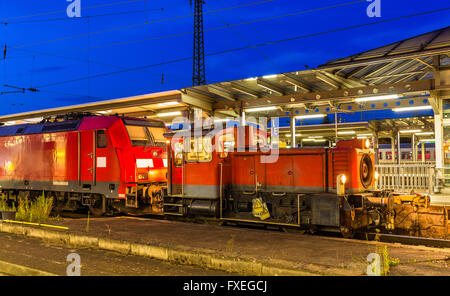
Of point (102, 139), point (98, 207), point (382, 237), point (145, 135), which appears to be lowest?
point (382, 237)

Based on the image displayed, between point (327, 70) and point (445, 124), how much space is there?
19.0ft

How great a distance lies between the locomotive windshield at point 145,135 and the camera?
1251cm

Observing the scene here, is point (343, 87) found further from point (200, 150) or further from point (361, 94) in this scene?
point (200, 150)

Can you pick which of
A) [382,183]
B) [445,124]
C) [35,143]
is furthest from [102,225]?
[445,124]

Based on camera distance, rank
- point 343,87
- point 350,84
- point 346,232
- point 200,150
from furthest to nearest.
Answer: point 350,84, point 343,87, point 200,150, point 346,232

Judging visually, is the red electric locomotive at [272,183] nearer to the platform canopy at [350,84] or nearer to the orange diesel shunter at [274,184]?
the orange diesel shunter at [274,184]

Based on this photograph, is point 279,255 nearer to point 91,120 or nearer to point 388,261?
point 388,261

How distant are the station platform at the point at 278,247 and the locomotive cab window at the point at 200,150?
1961 millimetres

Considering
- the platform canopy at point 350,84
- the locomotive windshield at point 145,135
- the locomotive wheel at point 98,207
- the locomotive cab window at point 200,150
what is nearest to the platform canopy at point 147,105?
the platform canopy at point 350,84

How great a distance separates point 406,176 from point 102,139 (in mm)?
11519

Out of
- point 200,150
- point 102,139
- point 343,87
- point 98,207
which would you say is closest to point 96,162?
point 102,139

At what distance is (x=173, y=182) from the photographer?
11117 mm

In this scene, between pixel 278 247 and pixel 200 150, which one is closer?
pixel 278 247

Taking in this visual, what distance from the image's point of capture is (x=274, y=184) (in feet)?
31.8
